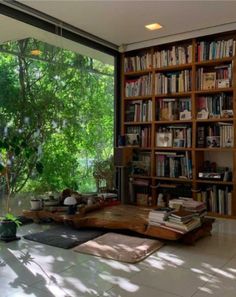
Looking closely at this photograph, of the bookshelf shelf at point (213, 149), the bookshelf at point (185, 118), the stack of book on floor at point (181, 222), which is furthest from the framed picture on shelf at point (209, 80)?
the stack of book on floor at point (181, 222)

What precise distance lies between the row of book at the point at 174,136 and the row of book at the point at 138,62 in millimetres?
982

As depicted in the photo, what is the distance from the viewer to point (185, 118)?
16.0 feet

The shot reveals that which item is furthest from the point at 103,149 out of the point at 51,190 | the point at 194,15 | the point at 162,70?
the point at 194,15

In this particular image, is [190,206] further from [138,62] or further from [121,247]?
[138,62]

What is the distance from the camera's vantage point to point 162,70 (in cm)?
508

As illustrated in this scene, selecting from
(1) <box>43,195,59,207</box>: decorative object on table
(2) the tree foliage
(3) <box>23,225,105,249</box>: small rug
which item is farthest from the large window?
(3) <box>23,225,105,249</box>: small rug

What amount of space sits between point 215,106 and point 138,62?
1.42 meters

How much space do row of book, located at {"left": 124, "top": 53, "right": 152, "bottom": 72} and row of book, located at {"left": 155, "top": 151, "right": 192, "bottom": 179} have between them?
1.35 meters

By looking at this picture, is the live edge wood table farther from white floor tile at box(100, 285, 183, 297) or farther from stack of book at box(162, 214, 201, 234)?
white floor tile at box(100, 285, 183, 297)

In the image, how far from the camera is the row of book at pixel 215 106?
457 cm

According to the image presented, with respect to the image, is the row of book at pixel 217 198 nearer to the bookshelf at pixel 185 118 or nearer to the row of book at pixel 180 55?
the bookshelf at pixel 185 118

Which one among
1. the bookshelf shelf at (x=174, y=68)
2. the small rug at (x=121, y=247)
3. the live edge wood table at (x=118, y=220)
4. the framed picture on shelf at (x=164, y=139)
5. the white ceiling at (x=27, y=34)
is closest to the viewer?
the small rug at (x=121, y=247)

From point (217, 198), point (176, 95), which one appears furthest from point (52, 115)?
point (217, 198)

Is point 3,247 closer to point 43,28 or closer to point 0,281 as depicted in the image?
point 0,281
